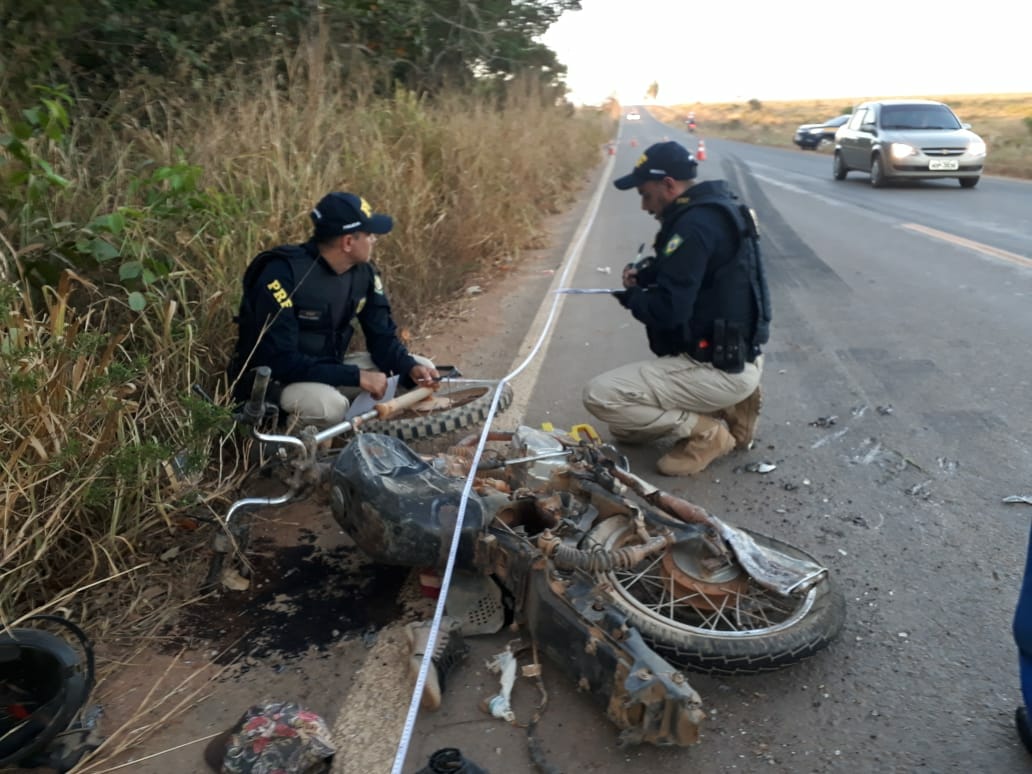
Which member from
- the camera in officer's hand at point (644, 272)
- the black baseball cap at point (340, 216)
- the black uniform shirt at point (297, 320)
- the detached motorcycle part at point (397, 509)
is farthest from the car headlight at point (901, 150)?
the detached motorcycle part at point (397, 509)

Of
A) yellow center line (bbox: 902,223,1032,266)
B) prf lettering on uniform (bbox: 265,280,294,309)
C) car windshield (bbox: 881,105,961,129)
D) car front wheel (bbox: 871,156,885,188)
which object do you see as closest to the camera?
prf lettering on uniform (bbox: 265,280,294,309)

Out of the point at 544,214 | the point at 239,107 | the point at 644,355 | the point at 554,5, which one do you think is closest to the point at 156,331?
the point at 239,107

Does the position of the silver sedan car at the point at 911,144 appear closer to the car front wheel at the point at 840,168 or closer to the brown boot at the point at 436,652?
the car front wheel at the point at 840,168

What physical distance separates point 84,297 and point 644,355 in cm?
382

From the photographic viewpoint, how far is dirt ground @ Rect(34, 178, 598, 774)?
8.38 ft

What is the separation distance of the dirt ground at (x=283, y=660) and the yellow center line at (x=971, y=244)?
8728 mm

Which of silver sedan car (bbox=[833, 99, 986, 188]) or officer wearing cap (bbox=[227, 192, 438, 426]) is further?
silver sedan car (bbox=[833, 99, 986, 188])

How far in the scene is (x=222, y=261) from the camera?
4.95m

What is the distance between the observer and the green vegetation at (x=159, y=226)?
3.19 metres

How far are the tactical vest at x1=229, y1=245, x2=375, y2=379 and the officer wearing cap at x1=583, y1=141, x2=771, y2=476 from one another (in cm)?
135

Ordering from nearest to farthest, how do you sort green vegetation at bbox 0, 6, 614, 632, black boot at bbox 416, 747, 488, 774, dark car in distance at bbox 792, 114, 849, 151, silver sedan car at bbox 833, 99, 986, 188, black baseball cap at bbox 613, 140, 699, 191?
black boot at bbox 416, 747, 488, 774 < green vegetation at bbox 0, 6, 614, 632 < black baseball cap at bbox 613, 140, 699, 191 < silver sedan car at bbox 833, 99, 986, 188 < dark car in distance at bbox 792, 114, 849, 151

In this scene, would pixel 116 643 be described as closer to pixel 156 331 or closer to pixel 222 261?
pixel 156 331

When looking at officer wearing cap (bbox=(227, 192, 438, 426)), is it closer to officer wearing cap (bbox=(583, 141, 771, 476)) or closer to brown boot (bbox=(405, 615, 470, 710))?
officer wearing cap (bbox=(583, 141, 771, 476))

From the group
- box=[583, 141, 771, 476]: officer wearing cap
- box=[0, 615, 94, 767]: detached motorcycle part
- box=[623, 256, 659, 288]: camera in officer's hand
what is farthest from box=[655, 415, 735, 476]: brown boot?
box=[0, 615, 94, 767]: detached motorcycle part
